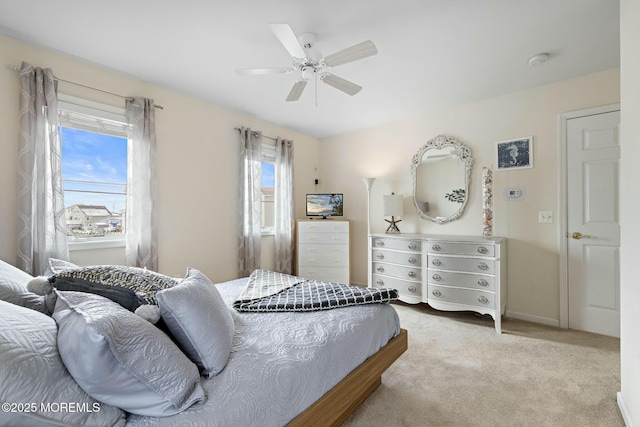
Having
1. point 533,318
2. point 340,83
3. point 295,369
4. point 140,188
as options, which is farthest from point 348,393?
point 533,318

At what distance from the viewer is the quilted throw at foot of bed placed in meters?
1.77

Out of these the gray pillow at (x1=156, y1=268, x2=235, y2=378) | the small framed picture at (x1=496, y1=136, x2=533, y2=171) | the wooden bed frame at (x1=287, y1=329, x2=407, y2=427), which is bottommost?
the wooden bed frame at (x1=287, y1=329, x2=407, y2=427)

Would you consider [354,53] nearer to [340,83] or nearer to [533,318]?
[340,83]

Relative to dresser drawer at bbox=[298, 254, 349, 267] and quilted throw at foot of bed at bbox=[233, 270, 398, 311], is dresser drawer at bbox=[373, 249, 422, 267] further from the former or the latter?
quilted throw at foot of bed at bbox=[233, 270, 398, 311]

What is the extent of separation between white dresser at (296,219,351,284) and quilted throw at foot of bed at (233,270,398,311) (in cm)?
189

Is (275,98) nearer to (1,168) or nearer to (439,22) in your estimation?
(439,22)

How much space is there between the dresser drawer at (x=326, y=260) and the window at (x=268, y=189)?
696mm

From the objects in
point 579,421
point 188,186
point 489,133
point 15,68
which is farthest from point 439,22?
point 15,68

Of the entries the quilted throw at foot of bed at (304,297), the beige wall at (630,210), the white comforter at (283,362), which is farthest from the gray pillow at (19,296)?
the beige wall at (630,210)

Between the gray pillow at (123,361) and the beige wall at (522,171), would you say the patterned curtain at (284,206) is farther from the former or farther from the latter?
the gray pillow at (123,361)

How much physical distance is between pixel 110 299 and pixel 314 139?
419cm

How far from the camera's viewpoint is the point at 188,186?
319 centimetres

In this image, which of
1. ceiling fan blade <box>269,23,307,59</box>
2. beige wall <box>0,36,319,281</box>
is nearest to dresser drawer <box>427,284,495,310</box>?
beige wall <box>0,36,319,281</box>

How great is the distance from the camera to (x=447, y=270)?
3.01m
